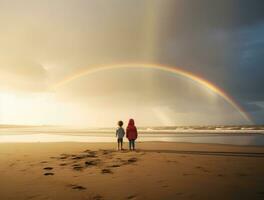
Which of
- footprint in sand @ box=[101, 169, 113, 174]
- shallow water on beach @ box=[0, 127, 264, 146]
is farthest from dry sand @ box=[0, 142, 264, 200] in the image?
shallow water on beach @ box=[0, 127, 264, 146]

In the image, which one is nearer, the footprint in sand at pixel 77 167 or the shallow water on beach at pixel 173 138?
the footprint in sand at pixel 77 167

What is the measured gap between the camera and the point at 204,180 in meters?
9.78

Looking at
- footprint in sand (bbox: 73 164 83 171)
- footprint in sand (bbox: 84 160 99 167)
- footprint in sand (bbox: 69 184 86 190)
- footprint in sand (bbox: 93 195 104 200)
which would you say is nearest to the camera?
footprint in sand (bbox: 93 195 104 200)

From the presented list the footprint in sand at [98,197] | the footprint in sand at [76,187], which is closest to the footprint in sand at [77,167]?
the footprint in sand at [76,187]

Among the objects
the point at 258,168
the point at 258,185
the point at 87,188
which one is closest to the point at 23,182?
the point at 87,188

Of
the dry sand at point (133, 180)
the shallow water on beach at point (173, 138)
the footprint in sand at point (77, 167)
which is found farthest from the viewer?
the shallow water on beach at point (173, 138)

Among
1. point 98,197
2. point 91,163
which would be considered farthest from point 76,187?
point 91,163

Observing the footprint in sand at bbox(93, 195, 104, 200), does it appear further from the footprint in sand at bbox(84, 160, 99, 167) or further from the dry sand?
the footprint in sand at bbox(84, 160, 99, 167)

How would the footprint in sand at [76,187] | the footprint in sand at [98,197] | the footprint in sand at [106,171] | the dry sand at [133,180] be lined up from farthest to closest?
the footprint in sand at [106,171] → the footprint in sand at [76,187] → the dry sand at [133,180] → the footprint in sand at [98,197]

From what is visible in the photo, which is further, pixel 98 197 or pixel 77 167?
pixel 77 167

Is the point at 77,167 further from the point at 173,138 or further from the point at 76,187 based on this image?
the point at 173,138

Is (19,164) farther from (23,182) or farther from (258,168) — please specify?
(258,168)

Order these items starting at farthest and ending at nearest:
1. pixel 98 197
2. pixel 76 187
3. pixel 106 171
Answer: pixel 106 171
pixel 76 187
pixel 98 197

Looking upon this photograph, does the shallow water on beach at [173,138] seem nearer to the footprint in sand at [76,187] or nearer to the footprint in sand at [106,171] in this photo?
the footprint in sand at [106,171]
